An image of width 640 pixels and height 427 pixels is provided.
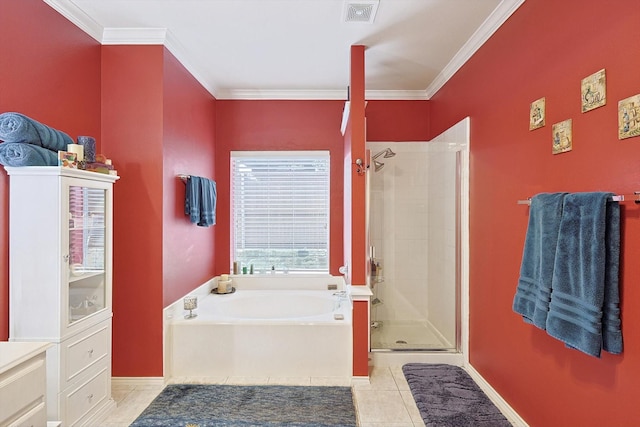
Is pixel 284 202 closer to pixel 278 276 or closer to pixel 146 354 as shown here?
pixel 278 276

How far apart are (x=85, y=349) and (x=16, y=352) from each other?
2.30 feet

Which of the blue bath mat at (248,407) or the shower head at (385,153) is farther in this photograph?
the shower head at (385,153)

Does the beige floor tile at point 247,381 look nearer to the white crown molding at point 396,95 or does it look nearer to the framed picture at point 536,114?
the framed picture at point 536,114

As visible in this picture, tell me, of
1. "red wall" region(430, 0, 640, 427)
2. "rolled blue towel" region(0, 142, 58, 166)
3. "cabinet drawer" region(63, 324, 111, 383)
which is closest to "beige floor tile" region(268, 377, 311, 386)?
"cabinet drawer" region(63, 324, 111, 383)

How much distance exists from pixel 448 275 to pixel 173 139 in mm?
2709

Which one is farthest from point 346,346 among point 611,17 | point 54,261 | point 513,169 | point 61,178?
point 611,17

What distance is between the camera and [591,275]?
4.65 feet

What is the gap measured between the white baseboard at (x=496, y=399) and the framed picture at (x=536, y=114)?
1.76 meters

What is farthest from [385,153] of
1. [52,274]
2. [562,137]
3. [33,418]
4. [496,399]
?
[33,418]

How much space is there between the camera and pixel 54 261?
190cm

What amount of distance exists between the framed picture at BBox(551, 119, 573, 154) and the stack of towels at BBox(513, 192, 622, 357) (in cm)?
25

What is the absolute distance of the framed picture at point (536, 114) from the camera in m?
1.90

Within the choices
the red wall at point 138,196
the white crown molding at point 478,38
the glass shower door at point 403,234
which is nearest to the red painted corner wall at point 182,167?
the red wall at point 138,196

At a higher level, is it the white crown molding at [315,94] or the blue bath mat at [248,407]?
the white crown molding at [315,94]
